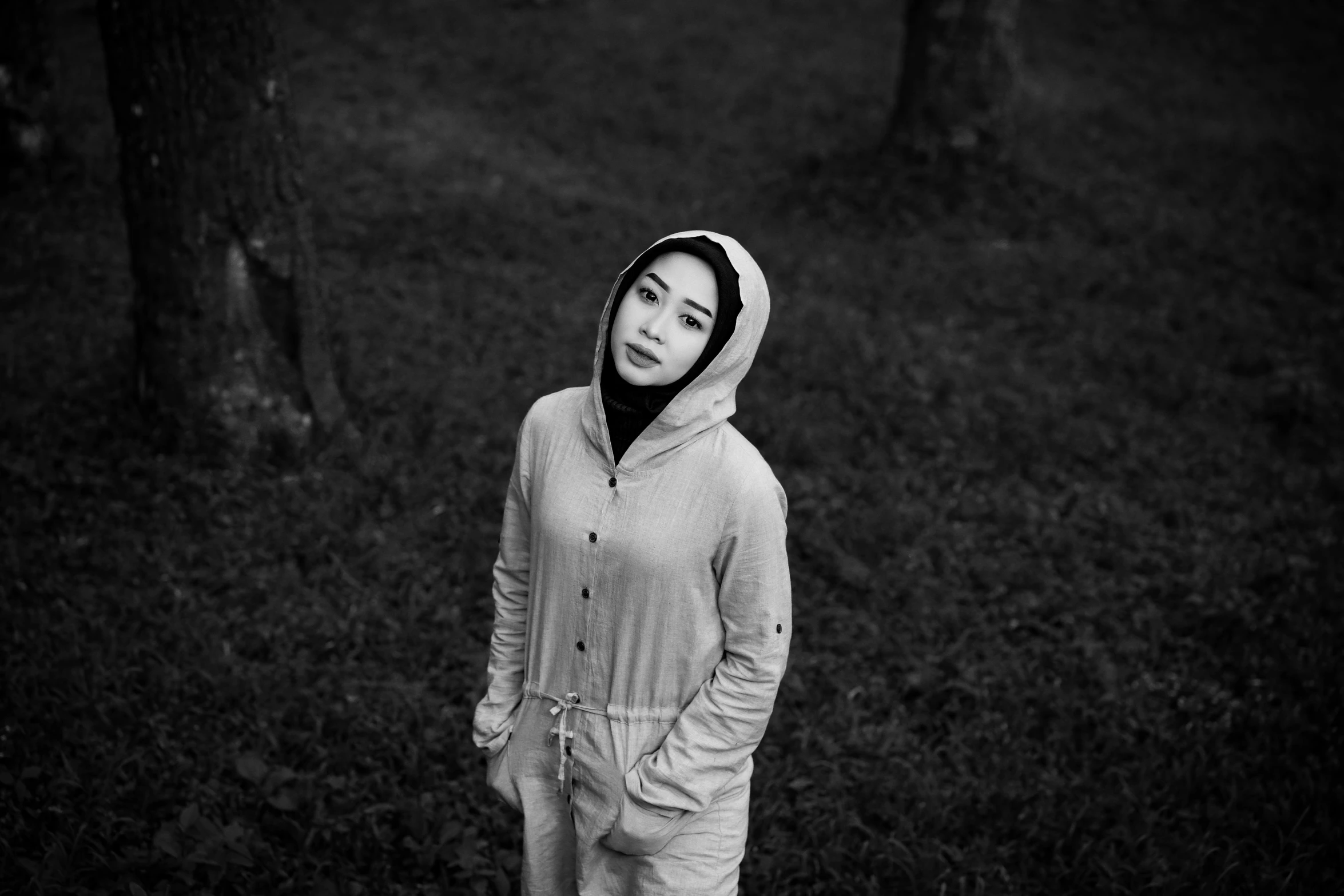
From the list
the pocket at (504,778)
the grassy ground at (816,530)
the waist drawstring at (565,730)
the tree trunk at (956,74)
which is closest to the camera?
the waist drawstring at (565,730)

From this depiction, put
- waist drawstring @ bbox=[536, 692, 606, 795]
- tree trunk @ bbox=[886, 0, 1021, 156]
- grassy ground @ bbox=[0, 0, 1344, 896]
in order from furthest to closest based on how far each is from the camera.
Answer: tree trunk @ bbox=[886, 0, 1021, 156], grassy ground @ bbox=[0, 0, 1344, 896], waist drawstring @ bbox=[536, 692, 606, 795]

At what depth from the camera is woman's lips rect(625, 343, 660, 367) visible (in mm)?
2148

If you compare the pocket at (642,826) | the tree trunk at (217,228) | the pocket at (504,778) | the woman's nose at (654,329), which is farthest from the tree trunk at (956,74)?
the pocket at (642,826)

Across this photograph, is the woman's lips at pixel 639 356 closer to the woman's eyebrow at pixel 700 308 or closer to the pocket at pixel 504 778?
the woman's eyebrow at pixel 700 308

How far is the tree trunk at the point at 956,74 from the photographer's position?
10.2m

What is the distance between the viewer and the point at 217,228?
513cm

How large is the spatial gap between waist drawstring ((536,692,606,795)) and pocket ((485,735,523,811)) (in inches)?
5.8

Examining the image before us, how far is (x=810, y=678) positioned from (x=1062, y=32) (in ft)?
52.2

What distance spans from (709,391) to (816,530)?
342cm

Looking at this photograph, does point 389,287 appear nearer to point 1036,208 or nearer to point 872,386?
point 872,386

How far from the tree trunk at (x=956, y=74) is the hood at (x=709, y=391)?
29.9 ft

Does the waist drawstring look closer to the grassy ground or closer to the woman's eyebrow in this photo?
the woman's eyebrow

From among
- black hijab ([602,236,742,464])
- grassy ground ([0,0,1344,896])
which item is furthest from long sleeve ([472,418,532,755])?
grassy ground ([0,0,1344,896])

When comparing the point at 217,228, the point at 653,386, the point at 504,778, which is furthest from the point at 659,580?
the point at 217,228
